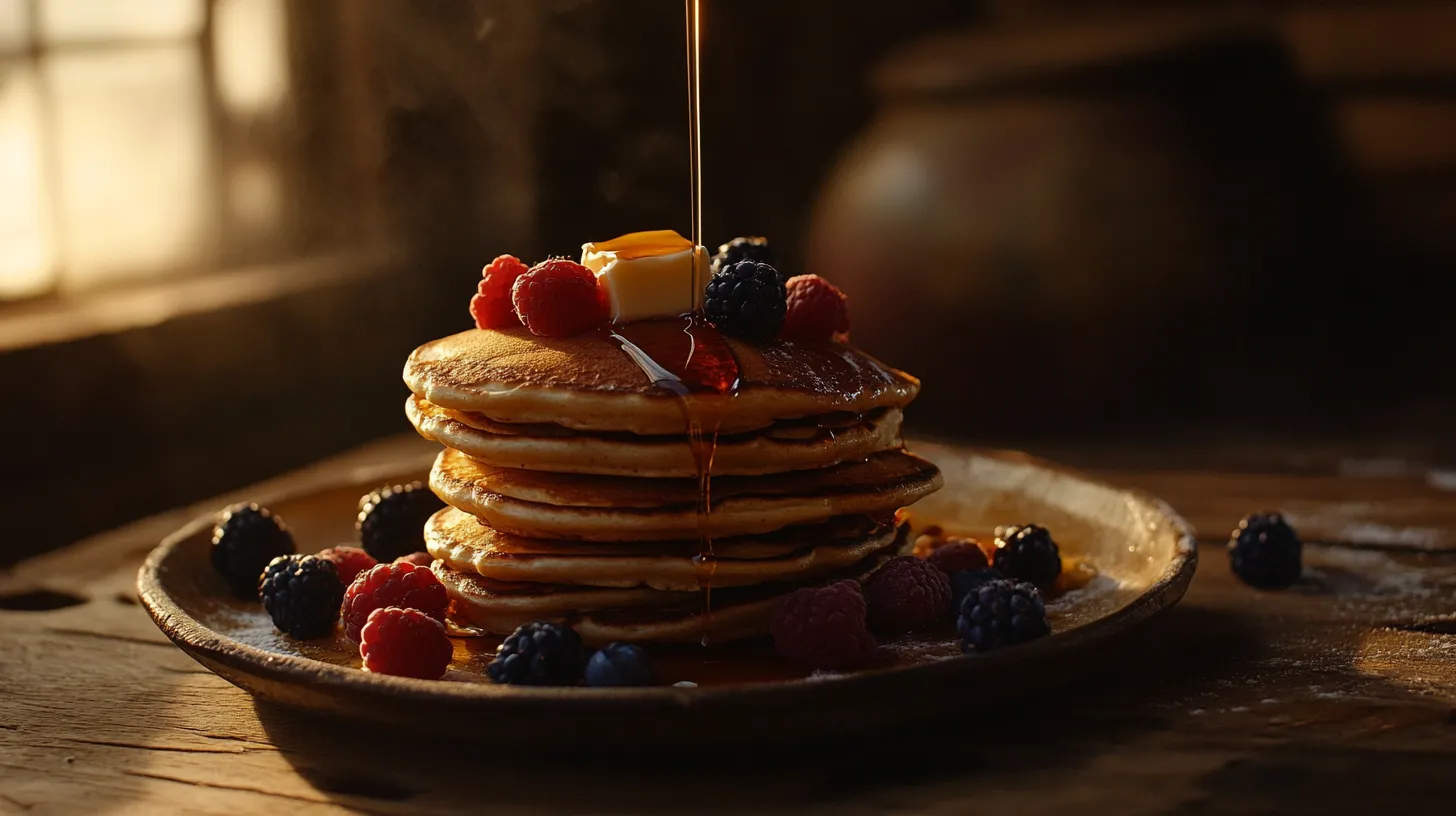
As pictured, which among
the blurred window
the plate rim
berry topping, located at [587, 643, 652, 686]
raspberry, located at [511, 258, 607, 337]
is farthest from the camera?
the blurred window

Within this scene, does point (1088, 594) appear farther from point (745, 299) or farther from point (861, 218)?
point (861, 218)

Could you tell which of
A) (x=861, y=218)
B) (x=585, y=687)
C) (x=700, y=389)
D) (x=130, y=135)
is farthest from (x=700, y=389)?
(x=130, y=135)

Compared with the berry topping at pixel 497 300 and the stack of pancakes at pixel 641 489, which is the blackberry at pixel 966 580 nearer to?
the stack of pancakes at pixel 641 489

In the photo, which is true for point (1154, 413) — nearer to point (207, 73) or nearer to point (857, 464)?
point (857, 464)

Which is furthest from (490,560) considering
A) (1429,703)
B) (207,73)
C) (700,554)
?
(207,73)

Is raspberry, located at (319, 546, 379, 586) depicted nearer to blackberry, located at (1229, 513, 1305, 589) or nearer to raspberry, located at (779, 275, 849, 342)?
raspberry, located at (779, 275, 849, 342)

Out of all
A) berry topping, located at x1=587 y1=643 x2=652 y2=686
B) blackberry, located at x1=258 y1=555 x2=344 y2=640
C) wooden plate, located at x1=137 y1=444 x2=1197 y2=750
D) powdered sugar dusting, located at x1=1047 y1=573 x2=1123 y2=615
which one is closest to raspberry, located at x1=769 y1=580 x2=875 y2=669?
wooden plate, located at x1=137 y1=444 x2=1197 y2=750
